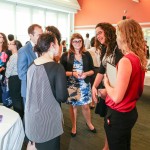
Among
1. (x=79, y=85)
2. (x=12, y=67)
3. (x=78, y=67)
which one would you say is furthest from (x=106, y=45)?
(x=12, y=67)

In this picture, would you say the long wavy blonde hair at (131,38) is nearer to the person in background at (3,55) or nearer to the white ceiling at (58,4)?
the person in background at (3,55)

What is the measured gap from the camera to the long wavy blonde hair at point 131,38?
4.26 ft

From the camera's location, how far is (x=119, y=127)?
55.1 inches

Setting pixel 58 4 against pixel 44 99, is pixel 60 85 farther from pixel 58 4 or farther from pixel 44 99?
pixel 58 4

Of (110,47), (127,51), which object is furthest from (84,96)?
(127,51)

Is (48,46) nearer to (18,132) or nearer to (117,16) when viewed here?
(18,132)

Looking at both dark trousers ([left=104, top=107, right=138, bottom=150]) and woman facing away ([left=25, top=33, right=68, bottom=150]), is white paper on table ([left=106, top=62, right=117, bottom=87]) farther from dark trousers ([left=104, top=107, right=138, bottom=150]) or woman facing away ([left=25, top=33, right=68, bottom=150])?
woman facing away ([left=25, top=33, right=68, bottom=150])

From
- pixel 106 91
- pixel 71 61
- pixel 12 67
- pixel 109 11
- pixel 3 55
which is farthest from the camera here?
pixel 109 11

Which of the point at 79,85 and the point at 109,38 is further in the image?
the point at 79,85

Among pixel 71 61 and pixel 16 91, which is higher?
pixel 71 61

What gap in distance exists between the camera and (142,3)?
877 centimetres

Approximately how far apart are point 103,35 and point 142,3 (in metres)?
7.84

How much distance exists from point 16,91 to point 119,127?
1.93m

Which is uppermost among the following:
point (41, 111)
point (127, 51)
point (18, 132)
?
point (127, 51)
